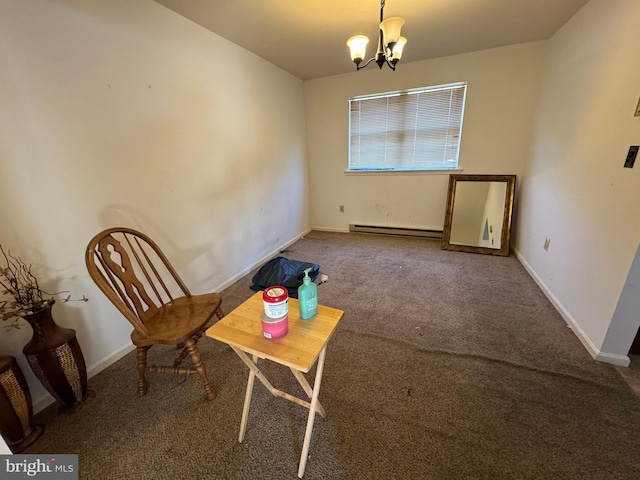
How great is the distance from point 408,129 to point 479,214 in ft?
4.84

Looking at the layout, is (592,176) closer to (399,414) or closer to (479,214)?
(479,214)

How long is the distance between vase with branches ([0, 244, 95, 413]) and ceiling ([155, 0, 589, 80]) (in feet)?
6.40

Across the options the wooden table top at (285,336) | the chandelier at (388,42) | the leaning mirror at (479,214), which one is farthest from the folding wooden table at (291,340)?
the leaning mirror at (479,214)

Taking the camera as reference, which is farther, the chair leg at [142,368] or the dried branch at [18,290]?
the chair leg at [142,368]

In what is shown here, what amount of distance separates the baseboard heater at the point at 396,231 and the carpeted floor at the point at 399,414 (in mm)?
1777

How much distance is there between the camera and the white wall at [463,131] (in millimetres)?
2887

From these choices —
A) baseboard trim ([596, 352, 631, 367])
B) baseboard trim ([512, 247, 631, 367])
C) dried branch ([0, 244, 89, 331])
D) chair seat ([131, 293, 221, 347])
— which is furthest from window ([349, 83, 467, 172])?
dried branch ([0, 244, 89, 331])

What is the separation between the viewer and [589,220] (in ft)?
5.64

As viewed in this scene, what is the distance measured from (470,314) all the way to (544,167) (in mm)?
1738


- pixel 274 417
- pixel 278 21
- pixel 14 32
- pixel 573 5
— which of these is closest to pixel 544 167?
pixel 573 5

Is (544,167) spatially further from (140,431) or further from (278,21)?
(140,431)

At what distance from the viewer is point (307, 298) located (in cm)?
104

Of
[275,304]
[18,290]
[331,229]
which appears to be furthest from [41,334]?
[331,229]

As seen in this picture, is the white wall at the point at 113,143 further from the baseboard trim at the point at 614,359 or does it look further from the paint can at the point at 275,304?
the baseboard trim at the point at 614,359
